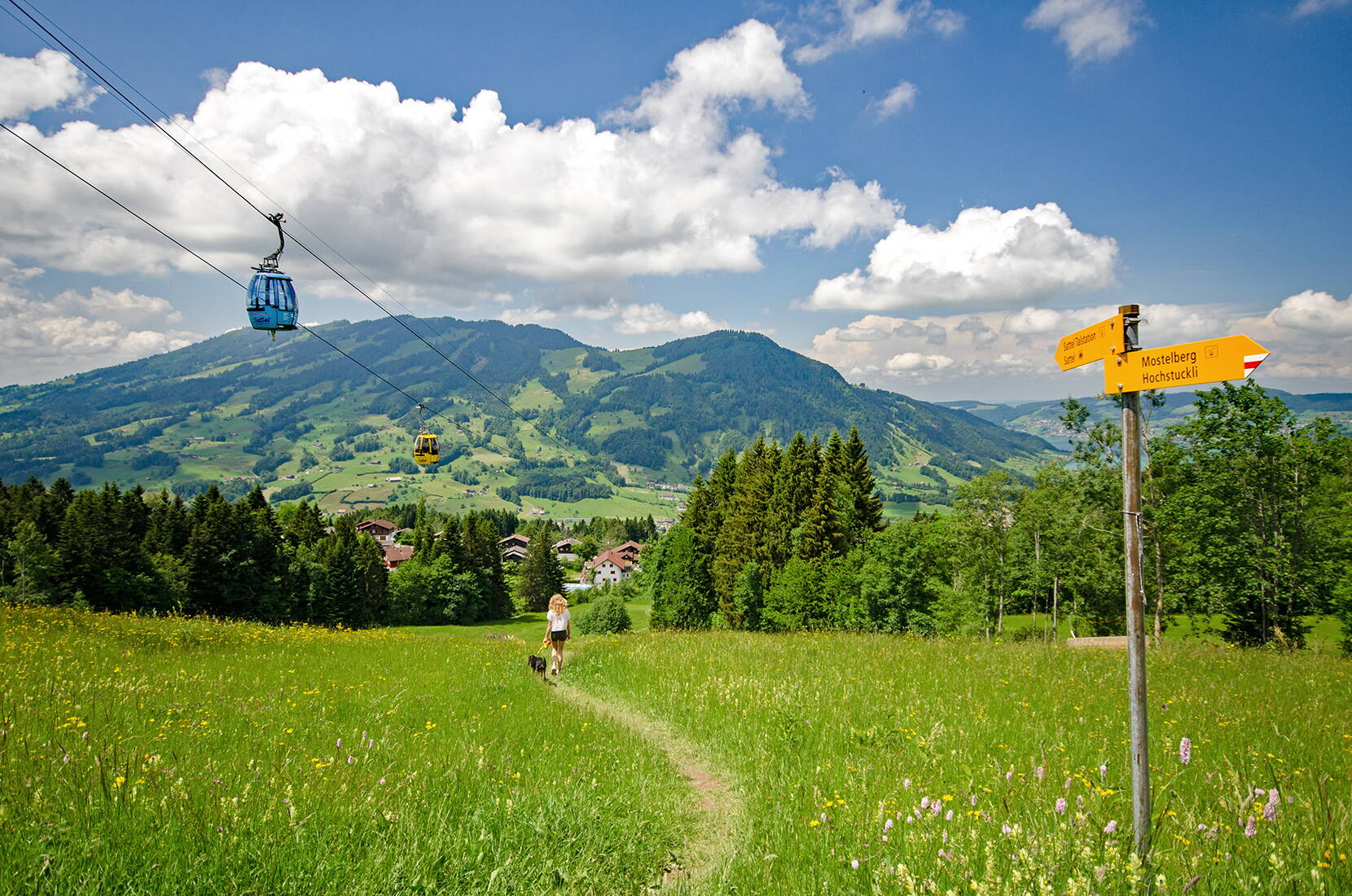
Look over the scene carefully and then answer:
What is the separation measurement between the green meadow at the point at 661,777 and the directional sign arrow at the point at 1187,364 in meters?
2.97

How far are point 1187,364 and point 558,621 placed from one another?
14.0 metres

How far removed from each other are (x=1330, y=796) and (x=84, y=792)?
10.8 metres

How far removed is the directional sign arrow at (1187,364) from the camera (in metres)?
4.00

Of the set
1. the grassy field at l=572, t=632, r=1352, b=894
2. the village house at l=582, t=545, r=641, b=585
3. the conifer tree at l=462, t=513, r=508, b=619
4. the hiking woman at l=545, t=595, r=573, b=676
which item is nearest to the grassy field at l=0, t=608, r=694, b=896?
the grassy field at l=572, t=632, r=1352, b=894

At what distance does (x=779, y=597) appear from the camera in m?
39.6

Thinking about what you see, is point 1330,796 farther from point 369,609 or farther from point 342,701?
point 369,609

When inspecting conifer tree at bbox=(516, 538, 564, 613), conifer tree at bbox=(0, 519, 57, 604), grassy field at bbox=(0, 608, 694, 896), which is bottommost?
conifer tree at bbox=(516, 538, 564, 613)

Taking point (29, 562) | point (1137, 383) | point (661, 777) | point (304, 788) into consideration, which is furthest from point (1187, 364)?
point (29, 562)

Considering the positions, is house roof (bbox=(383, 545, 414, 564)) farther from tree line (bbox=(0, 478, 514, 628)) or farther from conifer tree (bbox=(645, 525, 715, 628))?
conifer tree (bbox=(645, 525, 715, 628))

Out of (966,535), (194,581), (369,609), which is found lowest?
(369,609)

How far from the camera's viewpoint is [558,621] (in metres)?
15.4

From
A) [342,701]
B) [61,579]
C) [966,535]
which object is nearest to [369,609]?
[61,579]

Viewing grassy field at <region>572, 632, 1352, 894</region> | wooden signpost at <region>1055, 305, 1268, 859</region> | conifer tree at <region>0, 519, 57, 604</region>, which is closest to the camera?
wooden signpost at <region>1055, 305, 1268, 859</region>

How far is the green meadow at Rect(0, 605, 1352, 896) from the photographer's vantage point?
4.17m
